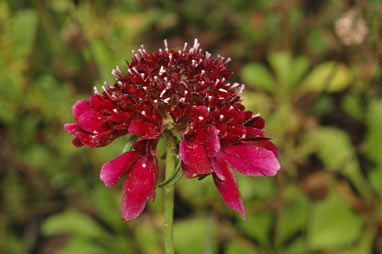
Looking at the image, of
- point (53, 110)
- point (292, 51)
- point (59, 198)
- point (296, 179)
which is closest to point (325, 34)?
point (292, 51)

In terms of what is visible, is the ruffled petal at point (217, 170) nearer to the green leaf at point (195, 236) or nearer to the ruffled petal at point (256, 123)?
the ruffled petal at point (256, 123)

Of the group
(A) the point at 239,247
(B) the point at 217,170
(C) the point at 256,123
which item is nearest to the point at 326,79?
(A) the point at 239,247

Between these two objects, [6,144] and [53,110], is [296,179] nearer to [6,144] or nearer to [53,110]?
[53,110]

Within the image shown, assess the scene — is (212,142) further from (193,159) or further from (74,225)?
(74,225)

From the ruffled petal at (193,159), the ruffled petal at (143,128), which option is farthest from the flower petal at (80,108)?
the ruffled petal at (193,159)

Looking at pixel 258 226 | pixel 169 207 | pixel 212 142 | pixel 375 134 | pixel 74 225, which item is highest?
pixel 375 134

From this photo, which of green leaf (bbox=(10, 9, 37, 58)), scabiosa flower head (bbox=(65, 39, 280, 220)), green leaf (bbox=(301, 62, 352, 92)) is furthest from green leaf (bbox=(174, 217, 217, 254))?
green leaf (bbox=(10, 9, 37, 58))
